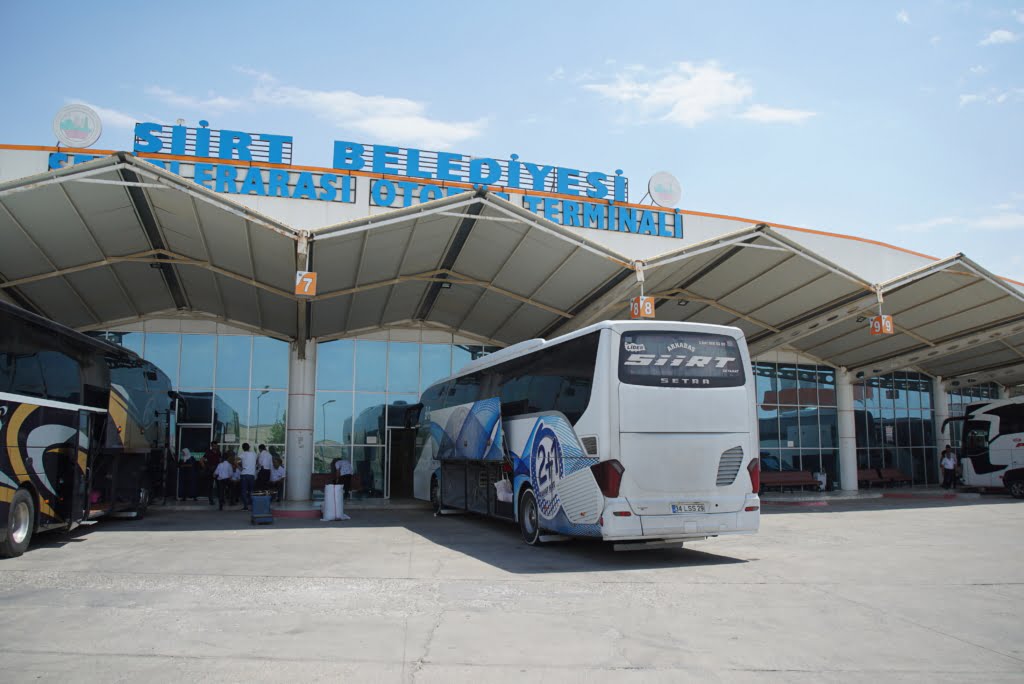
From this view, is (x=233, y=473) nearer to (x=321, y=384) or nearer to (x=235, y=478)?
(x=235, y=478)

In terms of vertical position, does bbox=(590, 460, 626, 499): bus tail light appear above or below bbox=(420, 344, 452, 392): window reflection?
below

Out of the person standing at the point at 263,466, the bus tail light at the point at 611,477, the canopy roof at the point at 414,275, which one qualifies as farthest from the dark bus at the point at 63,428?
the bus tail light at the point at 611,477

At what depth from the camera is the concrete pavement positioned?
210 inches

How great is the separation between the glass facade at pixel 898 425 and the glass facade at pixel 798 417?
66.8 inches

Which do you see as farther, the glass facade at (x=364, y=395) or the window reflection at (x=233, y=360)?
the glass facade at (x=364, y=395)

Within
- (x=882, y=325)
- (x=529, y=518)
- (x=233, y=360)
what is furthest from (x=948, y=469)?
(x=233, y=360)

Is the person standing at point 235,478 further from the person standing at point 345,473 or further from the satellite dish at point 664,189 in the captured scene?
the satellite dish at point 664,189

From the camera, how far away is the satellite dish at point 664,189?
23453mm

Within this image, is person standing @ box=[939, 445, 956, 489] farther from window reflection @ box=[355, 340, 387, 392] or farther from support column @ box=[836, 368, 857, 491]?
window reflection @ box=[355, 340, 387, 392]

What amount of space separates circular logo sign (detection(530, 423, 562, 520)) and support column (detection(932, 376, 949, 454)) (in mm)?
25337

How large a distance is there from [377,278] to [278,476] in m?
6.39

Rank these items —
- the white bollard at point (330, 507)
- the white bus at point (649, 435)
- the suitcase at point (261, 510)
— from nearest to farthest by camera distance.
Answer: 1. the white bus at point (649, 435)
2. the suitcase at point (261, 510)
3. the white bollard at point (330, 507)

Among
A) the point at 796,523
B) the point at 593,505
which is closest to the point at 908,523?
the point at 796,523

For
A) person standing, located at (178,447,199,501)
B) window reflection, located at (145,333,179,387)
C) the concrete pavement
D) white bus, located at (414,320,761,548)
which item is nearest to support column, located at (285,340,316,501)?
person standing, located at (178,447,199,501)
